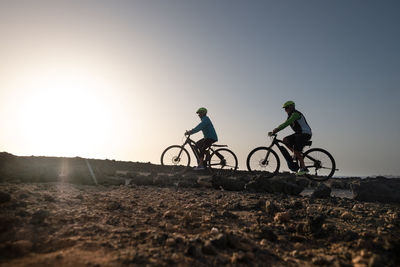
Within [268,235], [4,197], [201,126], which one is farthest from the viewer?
[201,126]

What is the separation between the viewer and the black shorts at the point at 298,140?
27.3ft

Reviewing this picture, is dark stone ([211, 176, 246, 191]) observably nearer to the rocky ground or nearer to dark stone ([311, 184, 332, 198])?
dark stone ([311, 184, 332, 198])

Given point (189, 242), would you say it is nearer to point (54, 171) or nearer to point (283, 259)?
point (283, 259)

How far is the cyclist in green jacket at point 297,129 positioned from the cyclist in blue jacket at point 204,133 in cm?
291

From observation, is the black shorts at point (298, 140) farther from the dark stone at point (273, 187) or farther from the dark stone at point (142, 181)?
the dark stone at point (142, 181)

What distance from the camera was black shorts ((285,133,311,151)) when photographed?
8.34 metres

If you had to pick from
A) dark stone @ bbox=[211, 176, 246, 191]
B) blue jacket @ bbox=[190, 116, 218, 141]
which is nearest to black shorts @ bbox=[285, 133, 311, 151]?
dark stone @ bbox=[211, 176, 246, 191]

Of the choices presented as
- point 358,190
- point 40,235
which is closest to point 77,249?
point 40,235

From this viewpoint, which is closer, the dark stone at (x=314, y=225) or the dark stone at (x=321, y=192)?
the dark stone at (x=314, y=225)

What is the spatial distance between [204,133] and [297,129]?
390cm

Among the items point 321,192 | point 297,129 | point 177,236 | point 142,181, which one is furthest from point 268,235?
point 297,129

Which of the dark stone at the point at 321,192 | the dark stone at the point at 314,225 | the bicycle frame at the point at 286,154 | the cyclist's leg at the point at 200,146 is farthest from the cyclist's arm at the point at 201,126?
the dark stone at the point at 314,225

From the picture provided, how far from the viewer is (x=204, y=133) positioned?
10.5 metres

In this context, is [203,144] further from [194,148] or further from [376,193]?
[376,193]
